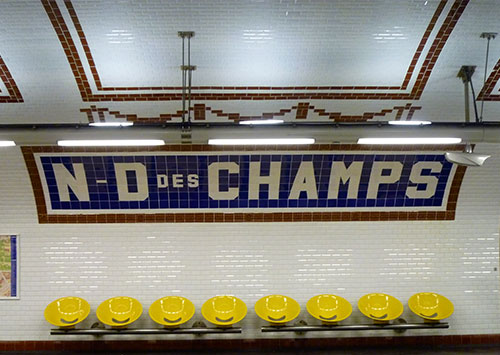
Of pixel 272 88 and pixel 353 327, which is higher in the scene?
pixel 272 88

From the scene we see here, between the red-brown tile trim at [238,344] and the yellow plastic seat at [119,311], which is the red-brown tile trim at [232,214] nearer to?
the yellow plastic seat at [119,311]

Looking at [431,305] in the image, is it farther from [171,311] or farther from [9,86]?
[9,86]

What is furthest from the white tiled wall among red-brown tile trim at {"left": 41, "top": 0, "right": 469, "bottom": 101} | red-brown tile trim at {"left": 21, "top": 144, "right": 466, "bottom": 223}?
red-brown tile trim at {"left": 41, "top": 0, "right": 469, "bottom": 101}

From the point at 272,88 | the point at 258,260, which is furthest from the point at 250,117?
the point at 258,260

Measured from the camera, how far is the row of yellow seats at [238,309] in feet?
22.3

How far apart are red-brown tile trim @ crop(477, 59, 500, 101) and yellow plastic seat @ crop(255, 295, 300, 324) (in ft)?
13.7

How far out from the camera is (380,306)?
278 inches

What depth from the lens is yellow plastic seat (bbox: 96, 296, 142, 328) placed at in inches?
266

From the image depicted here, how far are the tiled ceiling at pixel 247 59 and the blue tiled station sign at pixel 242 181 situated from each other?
Answer: 0.77 metres

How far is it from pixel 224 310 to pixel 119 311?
1681 mm

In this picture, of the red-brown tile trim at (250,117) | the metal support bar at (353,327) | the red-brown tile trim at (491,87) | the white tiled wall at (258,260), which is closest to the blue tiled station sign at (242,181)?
the white tiled wall at (258,260)

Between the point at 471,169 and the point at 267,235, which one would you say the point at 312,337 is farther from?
the point at 471,169

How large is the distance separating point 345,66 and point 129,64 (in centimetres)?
278

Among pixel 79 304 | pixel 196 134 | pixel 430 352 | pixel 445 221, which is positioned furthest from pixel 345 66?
pixel 79 304
